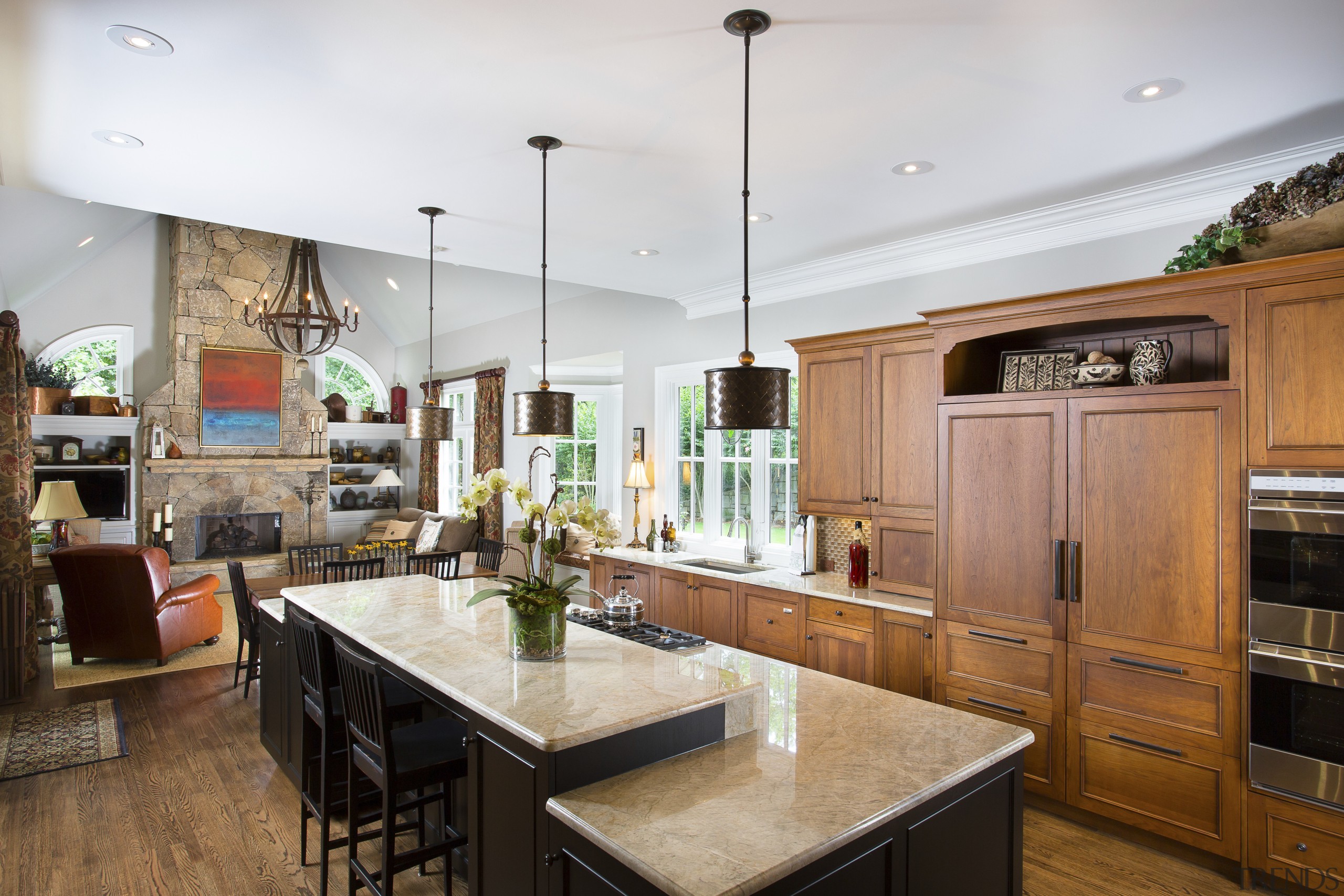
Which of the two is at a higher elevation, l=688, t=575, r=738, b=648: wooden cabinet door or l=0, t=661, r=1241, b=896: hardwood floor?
l=688, t=575, r=738, b=648: wooden cabinet door

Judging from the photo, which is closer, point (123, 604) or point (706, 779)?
point (706, 779)

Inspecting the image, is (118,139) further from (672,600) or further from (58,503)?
(58,503)

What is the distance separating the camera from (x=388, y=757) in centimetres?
218

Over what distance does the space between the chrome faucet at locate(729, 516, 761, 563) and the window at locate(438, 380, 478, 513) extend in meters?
4.34

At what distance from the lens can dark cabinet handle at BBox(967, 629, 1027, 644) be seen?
329 cm

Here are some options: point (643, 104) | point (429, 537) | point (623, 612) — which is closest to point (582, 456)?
point (429, 537)

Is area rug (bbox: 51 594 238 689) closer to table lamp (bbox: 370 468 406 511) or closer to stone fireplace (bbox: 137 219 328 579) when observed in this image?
stone fireplace (bbox: 137 219 328 579)

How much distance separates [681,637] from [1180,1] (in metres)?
2.57

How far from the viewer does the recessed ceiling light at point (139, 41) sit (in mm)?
2105

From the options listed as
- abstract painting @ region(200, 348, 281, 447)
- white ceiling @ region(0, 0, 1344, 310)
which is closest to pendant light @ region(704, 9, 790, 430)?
white ceiling @ region(0, 0, 1344, 310)

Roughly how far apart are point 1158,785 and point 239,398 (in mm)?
9603

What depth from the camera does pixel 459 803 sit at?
2.68m

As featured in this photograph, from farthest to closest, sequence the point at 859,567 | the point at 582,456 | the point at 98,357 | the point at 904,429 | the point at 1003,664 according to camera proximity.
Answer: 1. the point at 98,357
2. the point at 582,456
3. the point at 859,567
4. the point at 904,429
5. the point at 1003,664

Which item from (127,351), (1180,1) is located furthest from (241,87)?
(127,351)
